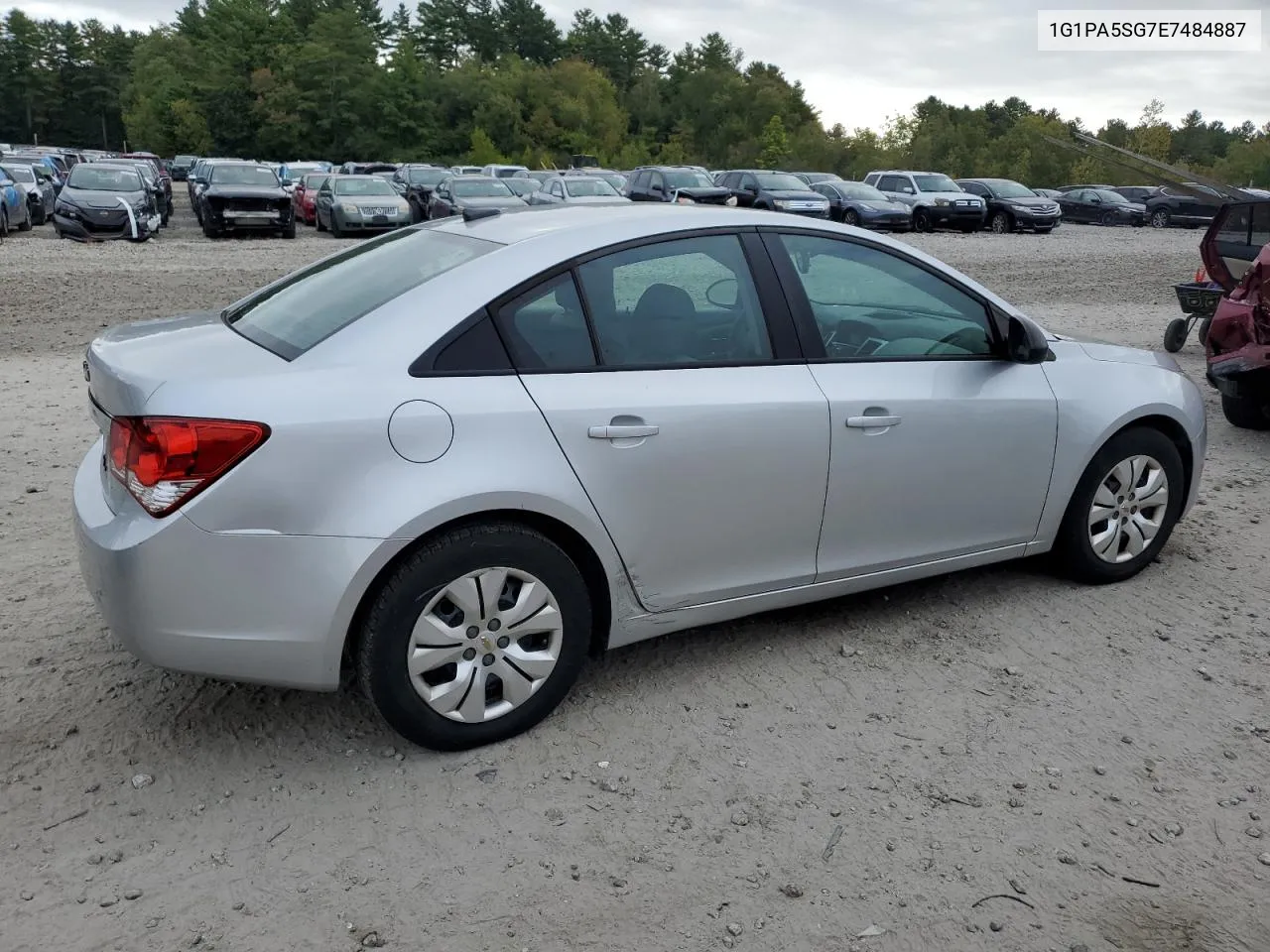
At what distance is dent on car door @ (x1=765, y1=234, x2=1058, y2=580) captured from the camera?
3.94 m

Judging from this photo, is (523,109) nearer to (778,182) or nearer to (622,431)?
(778,182)

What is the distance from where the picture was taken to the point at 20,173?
82.6 feet

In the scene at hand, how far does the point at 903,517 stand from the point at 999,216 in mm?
29426

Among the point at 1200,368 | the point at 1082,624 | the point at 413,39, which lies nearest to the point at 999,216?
the point at 1200,368

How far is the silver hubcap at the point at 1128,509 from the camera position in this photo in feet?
15.4

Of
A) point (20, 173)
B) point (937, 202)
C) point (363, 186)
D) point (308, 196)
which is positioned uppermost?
point (937, 202)

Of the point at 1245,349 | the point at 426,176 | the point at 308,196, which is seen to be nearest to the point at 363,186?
the point at 308,196

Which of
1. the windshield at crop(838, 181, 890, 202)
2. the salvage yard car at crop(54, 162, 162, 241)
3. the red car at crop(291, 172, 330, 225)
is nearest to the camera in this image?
the salvage yard car at crop(54, 162, 162, 241)

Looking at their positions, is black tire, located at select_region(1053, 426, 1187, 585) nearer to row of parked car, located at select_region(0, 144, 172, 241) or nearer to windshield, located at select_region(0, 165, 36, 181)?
row of parked car, located at select_region(0, 144, 172, 241)

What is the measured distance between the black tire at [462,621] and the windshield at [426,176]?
28069 millimetres

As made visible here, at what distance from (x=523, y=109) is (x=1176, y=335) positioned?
74853mm

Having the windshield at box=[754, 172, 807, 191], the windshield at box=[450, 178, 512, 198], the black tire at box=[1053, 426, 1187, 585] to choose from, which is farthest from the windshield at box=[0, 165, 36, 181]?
the black tire at box=[1053, 426, 1187, 585]

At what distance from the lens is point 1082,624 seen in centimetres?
446

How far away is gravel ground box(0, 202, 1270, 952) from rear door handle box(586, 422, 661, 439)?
948 millimetres
